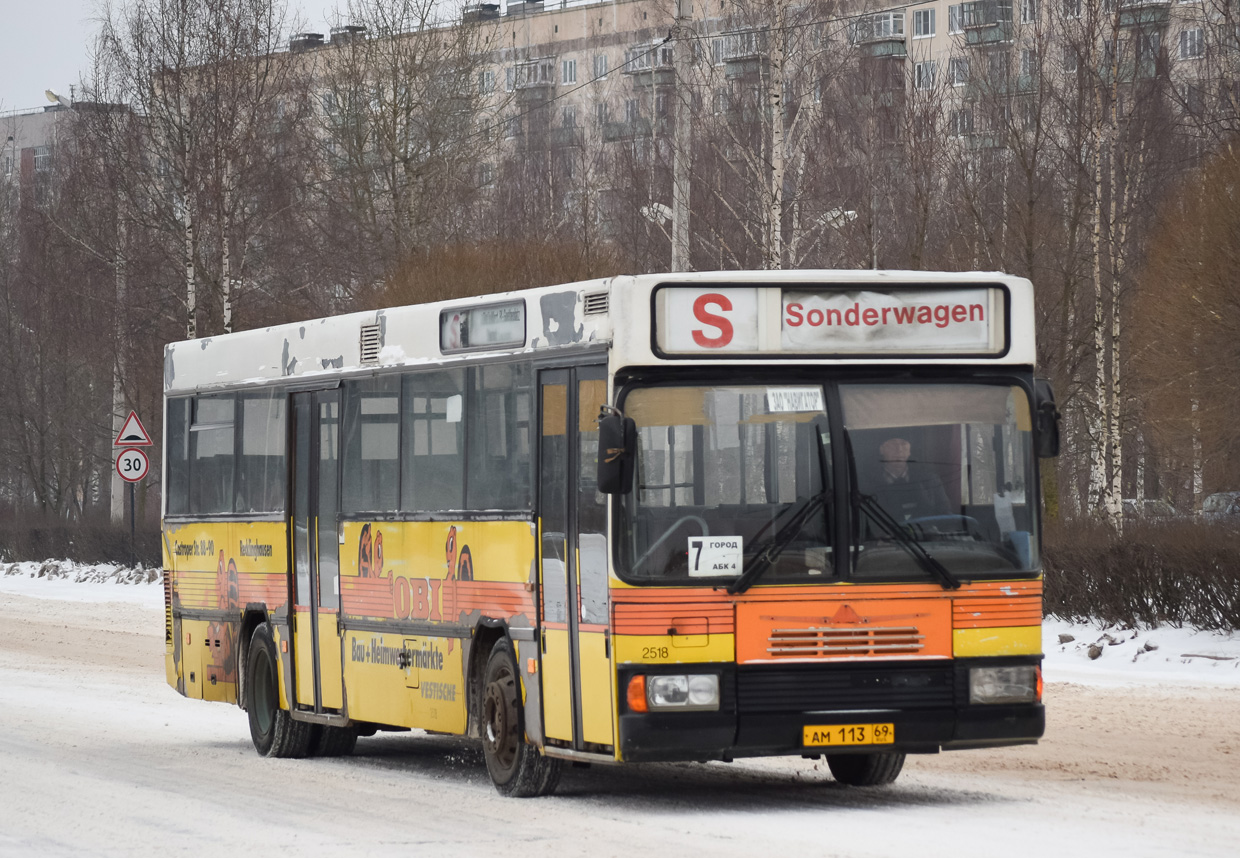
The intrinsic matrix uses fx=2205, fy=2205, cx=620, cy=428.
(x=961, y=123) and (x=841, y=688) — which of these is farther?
(x=961, y=123)

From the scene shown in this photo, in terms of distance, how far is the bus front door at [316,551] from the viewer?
14.2 metres

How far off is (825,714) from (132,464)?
27151mm

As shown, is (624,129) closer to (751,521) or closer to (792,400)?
(792,400)

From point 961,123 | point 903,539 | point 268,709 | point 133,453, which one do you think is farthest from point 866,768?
point 961,123

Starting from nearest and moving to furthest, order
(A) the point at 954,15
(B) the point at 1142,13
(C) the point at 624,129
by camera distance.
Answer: (B) the point at 1142,13 → (C) the point at 624,129 → (A) the point at 954,15

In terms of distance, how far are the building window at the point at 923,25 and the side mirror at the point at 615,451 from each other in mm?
75034

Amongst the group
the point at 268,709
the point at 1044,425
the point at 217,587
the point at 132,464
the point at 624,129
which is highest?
the point at 624,129

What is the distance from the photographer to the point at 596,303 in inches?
437

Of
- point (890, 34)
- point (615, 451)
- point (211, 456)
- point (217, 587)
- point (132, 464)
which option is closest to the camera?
point (615, 451)

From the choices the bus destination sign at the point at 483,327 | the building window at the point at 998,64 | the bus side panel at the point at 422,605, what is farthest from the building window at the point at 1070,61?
the bus destination sign at the point at 483,327

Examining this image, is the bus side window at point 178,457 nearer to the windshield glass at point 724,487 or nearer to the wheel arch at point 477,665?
the wheel arch at point 477,665

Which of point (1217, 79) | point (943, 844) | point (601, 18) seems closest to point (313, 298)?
point (1217, 79)

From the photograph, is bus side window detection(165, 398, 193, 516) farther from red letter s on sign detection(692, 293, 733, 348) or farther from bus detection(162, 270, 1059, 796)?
red letter s on sign detection(692, 293, 733, 348)

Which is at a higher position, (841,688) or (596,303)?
(596,303)
